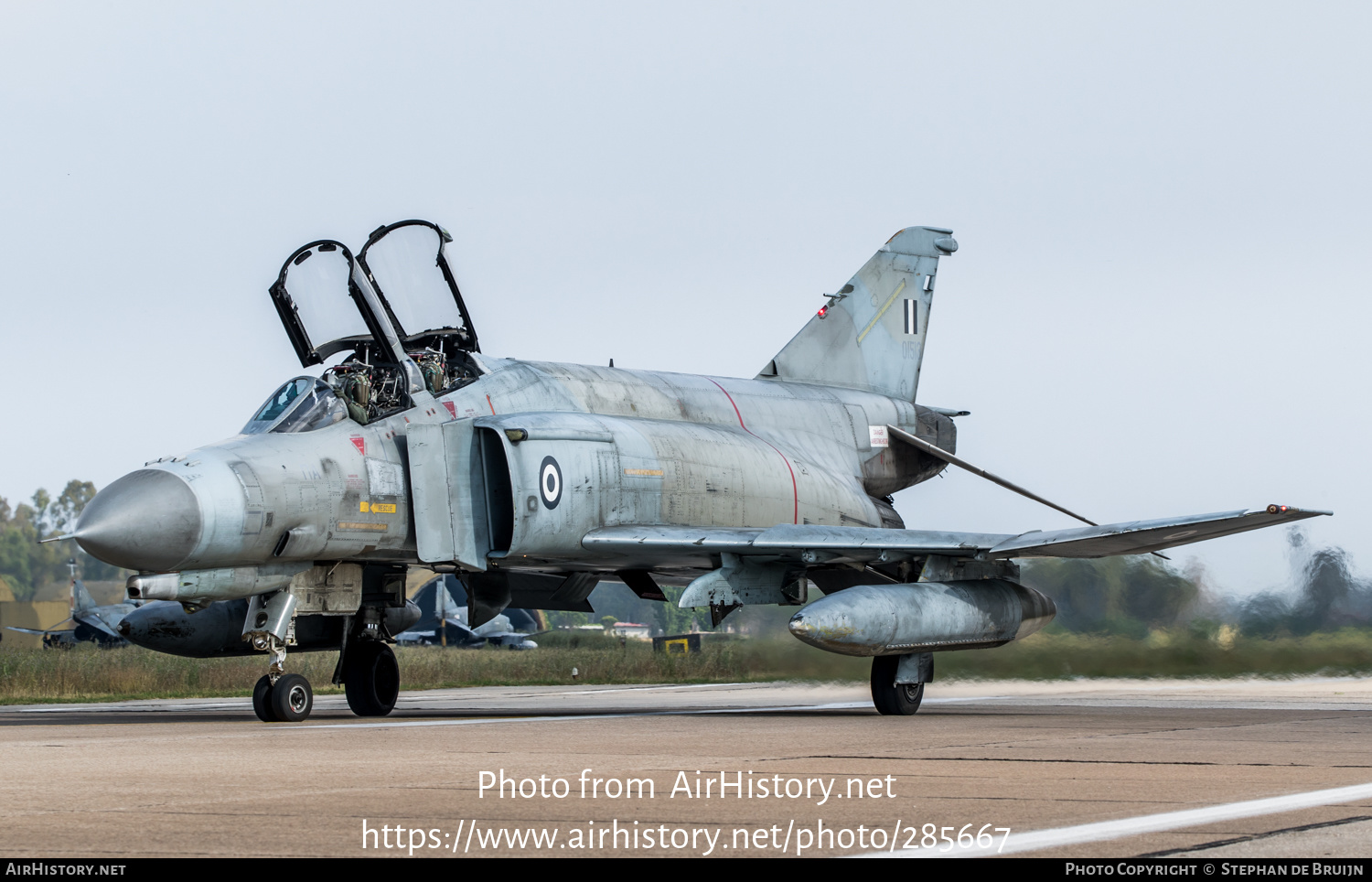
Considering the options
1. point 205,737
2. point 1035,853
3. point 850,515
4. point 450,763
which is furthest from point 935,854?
point 850,515

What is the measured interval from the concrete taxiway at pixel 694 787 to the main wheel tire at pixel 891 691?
3.48 ft

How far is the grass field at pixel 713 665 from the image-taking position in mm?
15414

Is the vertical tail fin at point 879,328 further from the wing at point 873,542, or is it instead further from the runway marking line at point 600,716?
the wing at point 873,542

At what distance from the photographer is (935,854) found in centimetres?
443

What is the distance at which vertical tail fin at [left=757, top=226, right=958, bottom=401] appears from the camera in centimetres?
1748

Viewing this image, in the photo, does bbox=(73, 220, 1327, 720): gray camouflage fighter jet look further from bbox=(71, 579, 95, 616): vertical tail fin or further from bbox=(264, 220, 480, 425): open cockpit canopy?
bbox=(71, 579, 95, 616): vertical tail fin

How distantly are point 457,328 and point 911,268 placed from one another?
22.2ft

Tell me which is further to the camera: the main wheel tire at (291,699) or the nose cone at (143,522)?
the main wheel tire at (291,699)

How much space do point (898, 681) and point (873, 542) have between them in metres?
1.40

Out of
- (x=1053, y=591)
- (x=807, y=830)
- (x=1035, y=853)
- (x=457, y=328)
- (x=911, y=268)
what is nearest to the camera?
(x=1035, y=853)

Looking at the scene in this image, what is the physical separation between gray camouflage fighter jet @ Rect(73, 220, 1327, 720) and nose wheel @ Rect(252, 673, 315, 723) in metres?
0.02

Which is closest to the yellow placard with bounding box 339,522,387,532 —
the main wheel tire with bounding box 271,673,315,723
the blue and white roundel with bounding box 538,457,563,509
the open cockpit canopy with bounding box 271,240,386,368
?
the main wheel tire with bounding box 271,673,315,723

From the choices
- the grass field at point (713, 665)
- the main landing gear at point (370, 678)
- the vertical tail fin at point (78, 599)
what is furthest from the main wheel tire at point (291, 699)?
the vertical tail fin at point (78, 599)
